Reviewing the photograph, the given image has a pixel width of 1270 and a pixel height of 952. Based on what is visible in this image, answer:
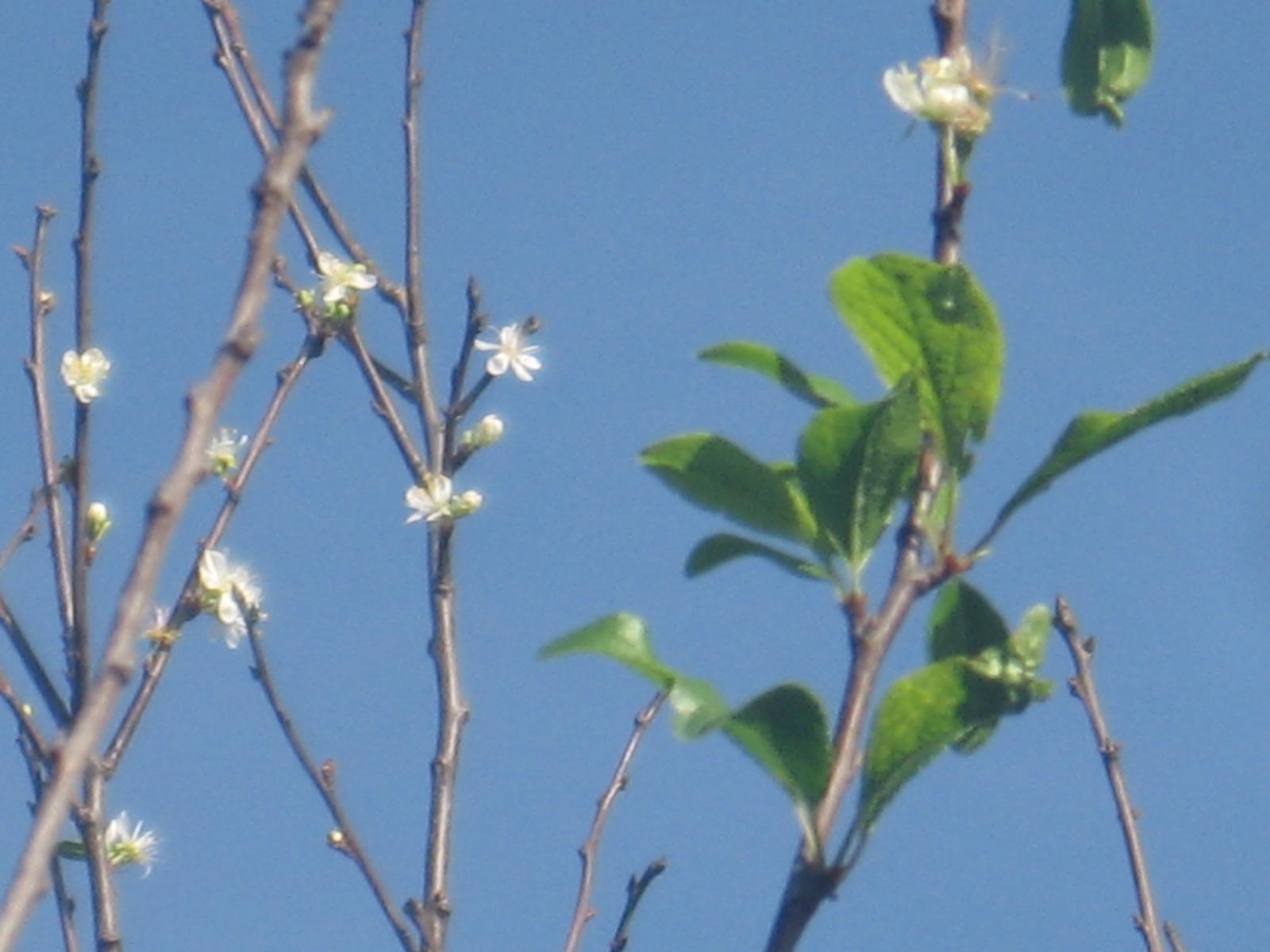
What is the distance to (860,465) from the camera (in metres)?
1.78

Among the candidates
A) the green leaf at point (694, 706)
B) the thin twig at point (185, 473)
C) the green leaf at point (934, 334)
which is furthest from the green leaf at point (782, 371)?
the thin twig at point (185, 473)

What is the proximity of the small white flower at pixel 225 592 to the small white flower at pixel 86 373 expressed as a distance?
1.05 feet

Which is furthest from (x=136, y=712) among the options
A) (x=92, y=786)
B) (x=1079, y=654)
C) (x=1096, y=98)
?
(x=1096, y=98)

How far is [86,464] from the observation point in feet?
10.2

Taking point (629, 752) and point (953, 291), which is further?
point (629, 752)

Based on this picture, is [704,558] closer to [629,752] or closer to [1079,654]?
[1079,654]

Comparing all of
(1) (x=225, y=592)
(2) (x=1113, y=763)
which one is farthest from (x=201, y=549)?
(2) (x=1113, y=763)

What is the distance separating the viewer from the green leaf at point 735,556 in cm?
185

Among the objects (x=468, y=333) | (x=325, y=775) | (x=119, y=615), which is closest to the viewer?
(x=119, y=615)

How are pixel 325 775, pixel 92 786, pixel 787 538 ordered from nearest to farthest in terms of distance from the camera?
pixel 787 538
pixel 92 786
pixel 325 775

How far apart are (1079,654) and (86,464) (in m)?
1.48

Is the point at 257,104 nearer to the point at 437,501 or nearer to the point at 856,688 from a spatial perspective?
the point at 437,501

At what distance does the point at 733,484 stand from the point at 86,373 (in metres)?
1.71

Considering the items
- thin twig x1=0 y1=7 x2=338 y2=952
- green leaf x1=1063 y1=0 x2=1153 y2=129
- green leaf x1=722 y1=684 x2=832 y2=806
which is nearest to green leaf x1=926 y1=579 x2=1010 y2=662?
green leaf x1=722 y1=684 x2=832 y2=806
